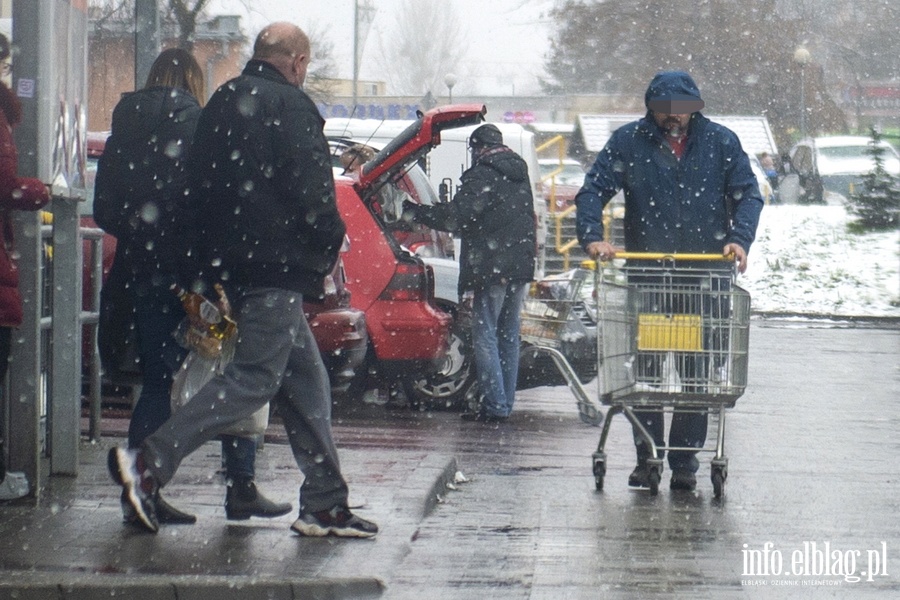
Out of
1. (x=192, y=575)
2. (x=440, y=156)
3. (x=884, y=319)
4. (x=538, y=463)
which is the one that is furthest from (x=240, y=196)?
(x=884, y=319)

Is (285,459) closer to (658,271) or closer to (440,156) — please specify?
(658,271)

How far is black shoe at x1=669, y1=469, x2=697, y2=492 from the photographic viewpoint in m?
7.37

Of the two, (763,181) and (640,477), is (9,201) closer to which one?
(640,477)

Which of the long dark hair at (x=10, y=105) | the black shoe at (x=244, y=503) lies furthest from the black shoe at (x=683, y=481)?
the long dark hair at (x=10, y=105)

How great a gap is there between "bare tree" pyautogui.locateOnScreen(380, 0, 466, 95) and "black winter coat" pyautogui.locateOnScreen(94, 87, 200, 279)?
7494cm

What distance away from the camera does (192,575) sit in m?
4.94

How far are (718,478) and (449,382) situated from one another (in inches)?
154

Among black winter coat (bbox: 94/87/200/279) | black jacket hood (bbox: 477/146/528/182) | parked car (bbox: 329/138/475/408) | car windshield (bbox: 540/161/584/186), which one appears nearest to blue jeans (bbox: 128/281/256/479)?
black winter coat (bbox: 94/87/200/279)

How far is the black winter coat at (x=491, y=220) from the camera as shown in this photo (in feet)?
32.6

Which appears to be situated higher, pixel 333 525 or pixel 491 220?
pixel 491 220

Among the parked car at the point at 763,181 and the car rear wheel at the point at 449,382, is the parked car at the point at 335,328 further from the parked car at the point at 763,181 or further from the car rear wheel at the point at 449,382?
the parked car at the point at 763,181

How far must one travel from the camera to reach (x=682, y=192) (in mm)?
7402

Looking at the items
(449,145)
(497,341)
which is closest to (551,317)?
(497,341)

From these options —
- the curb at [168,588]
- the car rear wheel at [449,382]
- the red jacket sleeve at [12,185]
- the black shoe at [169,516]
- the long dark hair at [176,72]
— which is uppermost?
the long dark hair at [176,72]
